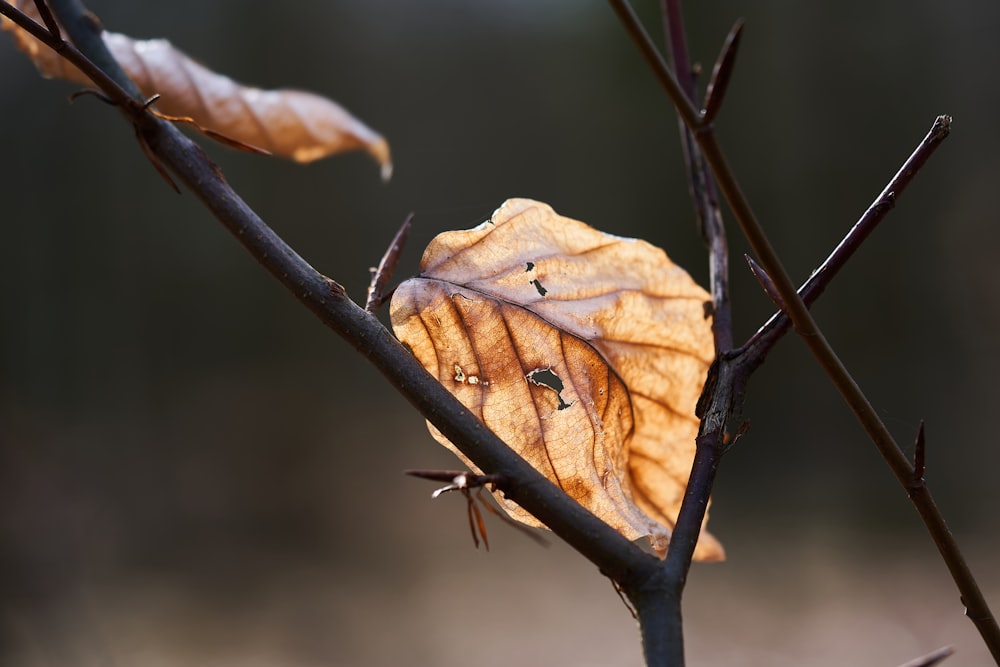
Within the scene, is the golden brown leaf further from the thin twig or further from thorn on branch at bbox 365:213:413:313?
the thin twig

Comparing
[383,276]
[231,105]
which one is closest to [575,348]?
[383,276]

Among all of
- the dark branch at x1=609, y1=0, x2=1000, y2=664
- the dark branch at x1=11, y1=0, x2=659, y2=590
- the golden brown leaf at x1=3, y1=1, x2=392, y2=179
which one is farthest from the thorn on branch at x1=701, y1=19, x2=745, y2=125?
the golden brown leaf at x1=3, y1=1, x2=392, y2=179

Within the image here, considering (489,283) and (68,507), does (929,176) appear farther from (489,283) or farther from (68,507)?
(68,507)

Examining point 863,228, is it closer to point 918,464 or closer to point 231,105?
point 918,464

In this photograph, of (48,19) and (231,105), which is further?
(231,105)

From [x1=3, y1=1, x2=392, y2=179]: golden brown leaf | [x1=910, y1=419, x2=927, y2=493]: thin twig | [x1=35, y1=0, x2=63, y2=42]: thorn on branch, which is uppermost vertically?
[x1=3, y1=1, x2=392, y2=179]: golden brown leaf

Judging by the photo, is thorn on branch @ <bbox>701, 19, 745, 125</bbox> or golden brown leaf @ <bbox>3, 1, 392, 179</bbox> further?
golden brown leaf @ <bbox>3, 1, 392, 179</bbox>
